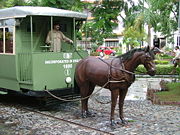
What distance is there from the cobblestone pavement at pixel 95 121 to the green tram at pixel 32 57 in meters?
0.68

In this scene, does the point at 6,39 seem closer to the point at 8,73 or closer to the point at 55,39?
the point at 8,73

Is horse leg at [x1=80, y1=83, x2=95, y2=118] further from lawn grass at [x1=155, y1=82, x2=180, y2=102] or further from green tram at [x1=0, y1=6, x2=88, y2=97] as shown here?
lawn grass at [x1=155, y1=82, x2=180, y2=102]

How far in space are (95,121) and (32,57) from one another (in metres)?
2.50

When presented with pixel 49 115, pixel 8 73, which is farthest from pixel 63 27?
pixel 49 115

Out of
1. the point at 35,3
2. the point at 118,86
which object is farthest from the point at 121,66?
the point at 35,3

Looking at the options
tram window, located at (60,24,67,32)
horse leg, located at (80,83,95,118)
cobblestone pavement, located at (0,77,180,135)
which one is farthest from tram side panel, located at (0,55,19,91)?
horse leg, located at (80,83,95,118)

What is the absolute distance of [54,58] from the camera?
8516 mm

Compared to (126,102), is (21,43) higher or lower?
higher

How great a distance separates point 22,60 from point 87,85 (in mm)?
2196

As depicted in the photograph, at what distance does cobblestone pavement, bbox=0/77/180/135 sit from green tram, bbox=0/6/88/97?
0.68m

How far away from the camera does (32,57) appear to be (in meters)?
8.10

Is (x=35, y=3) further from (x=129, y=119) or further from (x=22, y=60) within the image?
(x=129, y=119)

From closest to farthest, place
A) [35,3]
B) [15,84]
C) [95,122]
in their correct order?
[95,122], [15,84], [35,3]

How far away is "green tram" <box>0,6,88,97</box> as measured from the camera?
27.0ft
